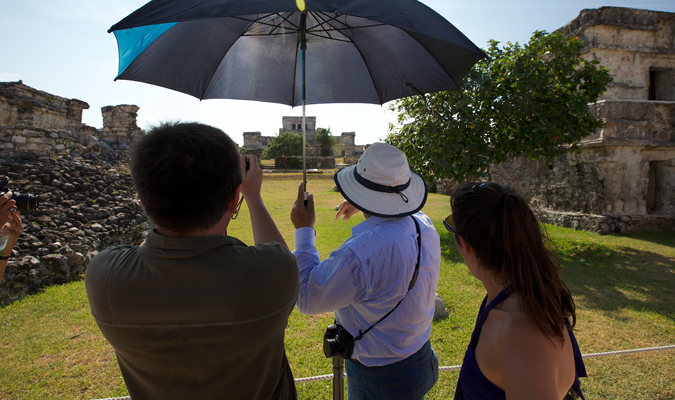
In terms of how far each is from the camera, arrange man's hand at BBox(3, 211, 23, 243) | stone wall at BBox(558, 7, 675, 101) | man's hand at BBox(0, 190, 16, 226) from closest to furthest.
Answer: man's hand at BBox(0, 190, 16, 226) < man's hand at BBox(3, 211, 23, 243) < stone wall at BBox(558, 7, 675, 101)

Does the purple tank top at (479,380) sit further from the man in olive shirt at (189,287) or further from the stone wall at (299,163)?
the stone wall at (299,163)

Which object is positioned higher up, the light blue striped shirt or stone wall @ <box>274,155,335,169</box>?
stone wall @ <box>274,155,335,169</box>

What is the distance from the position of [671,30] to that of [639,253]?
7138 millimetres

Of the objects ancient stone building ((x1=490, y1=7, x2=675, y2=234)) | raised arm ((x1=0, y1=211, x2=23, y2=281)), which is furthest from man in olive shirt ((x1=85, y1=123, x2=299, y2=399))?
ancient stone building ((x1=490, y1=7, x2=675, y2=234))

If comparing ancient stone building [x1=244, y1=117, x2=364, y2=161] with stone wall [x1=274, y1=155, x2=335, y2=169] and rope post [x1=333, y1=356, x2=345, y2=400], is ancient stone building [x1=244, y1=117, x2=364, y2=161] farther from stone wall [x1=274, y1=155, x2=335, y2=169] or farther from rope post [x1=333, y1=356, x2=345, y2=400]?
rope post [x1=333, y1=356, x2=345, y2=400]

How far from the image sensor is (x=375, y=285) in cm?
158

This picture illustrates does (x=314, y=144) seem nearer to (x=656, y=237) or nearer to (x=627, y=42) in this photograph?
(x=627, y=42)

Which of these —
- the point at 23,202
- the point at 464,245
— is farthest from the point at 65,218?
the point at 464,245

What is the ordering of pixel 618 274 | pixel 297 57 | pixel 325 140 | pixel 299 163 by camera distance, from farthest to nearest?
pixel 325 140, pixel 299 163, pixel 618 274, pixel 297 57

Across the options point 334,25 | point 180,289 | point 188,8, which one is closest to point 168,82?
point 188,8

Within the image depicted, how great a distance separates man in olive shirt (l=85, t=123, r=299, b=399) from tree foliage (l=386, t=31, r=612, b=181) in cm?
588

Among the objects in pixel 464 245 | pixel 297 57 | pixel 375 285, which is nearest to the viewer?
pixel 464 245

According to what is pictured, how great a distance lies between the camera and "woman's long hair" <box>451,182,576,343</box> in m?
1.23

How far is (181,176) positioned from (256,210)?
45 centimetres
